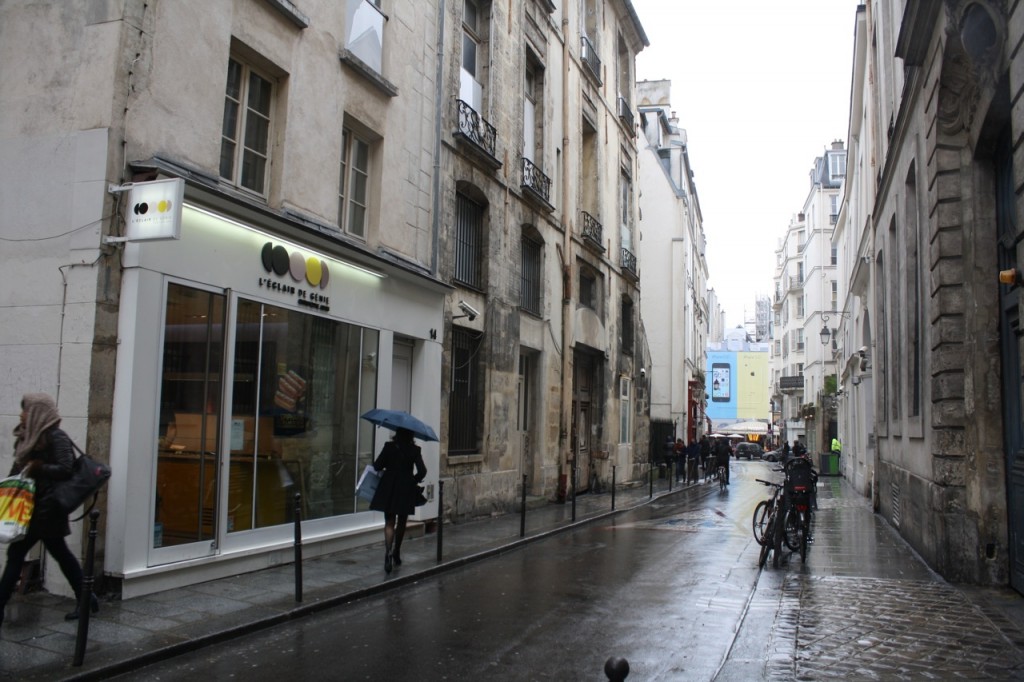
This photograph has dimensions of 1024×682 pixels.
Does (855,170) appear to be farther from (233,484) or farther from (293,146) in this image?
(233,484)

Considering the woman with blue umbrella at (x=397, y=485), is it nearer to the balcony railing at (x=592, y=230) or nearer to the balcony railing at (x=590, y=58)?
the balcony railing at (x=592, y=230)

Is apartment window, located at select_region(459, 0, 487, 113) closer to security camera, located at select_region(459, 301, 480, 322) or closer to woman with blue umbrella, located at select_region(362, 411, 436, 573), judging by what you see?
security camera, located at select_region(459, 301, 480, 322)

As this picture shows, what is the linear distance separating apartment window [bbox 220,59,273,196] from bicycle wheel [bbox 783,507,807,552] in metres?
8.21

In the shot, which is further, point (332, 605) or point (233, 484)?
point (233, 484)

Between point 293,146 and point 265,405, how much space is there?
130 inches

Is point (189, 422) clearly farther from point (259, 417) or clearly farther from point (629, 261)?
point (629, 261)

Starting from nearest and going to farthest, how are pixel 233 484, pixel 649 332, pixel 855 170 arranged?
pixel 233 484
pixel 855 170
pixel 649 332

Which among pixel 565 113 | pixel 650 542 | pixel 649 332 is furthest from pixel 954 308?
pixel 649 332

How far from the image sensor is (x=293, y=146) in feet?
33.8

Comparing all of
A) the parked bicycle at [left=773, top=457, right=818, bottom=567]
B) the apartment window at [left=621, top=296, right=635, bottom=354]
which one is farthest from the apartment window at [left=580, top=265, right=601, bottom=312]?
the parked bicycle at [left=773, top=457, right=818, bottom=567]

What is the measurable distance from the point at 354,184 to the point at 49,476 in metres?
7.06

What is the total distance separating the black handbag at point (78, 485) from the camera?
6.17 meters

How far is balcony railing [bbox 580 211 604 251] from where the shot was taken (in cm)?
2219

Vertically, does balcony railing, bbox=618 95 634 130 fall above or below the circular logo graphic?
above
